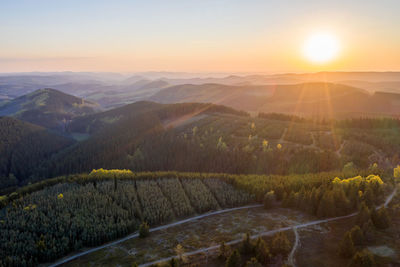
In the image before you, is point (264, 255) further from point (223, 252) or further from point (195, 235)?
point (195, 235)

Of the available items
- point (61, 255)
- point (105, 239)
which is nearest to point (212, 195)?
point (105, 239)

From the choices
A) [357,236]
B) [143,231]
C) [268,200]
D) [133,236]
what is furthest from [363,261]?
[133,236]

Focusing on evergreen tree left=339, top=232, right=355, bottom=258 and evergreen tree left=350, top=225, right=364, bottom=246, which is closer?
evergreen tree left=339, top=232, right=355, bottom=258

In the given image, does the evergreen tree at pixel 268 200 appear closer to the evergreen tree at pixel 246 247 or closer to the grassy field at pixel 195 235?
the grassy field at pixel 195 235

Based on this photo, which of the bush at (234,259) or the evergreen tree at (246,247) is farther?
the evergreen tree at (246,247)

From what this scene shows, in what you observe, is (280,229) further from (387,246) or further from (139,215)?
(139,215)

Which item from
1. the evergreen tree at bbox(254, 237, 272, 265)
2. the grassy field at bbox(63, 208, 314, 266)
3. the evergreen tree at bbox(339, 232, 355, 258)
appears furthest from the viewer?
the grassy field at bbox(63, 208, 314, 266)

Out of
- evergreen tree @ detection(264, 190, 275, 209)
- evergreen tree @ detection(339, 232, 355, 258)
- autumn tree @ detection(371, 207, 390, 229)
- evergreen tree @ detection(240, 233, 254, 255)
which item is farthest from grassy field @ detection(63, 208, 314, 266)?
evergreen tree @ detection(339, 232, 355, 258)

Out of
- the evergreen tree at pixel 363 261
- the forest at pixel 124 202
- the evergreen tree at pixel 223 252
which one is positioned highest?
the evergreen tree at pixel 363 261

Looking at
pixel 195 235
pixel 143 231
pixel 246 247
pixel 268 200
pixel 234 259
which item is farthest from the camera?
pixel 268 200

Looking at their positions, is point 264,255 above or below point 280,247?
below

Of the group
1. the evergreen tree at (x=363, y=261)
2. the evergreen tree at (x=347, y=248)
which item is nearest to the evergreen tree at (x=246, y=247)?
the evergreen tree at (x=347, y=248)

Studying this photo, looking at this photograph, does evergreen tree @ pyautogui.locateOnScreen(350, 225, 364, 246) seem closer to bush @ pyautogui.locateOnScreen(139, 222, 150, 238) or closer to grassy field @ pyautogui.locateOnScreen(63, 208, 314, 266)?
grassy field @ pyautogui.locateOnScreen(63, 208, 314, 266)
